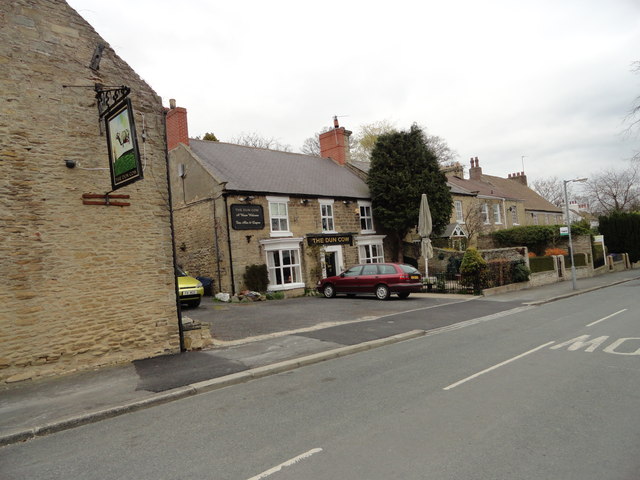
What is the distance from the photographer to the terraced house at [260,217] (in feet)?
67.1

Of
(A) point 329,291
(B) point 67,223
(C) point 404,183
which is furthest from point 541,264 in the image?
(B) point 67,223

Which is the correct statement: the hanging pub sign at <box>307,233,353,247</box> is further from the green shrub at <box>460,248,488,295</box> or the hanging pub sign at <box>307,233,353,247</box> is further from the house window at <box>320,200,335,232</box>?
the green shrub at <box>460,248,488,295</box>

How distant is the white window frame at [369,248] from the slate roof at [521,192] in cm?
2228

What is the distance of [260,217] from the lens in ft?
69.2

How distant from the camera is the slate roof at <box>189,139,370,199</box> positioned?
2175 centimetres

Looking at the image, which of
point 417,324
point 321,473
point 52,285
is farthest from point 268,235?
point 321,473

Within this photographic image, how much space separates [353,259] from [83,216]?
1805cm

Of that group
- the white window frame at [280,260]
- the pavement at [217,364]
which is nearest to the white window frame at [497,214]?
the white window frame at [280,260]

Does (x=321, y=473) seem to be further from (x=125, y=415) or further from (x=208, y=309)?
(x=208, y=309)

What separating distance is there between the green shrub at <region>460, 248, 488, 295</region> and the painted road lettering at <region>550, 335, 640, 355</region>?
10587 millimetres

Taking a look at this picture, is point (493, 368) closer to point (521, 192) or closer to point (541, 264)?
point (541, 264)

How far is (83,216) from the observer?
8.57 meters

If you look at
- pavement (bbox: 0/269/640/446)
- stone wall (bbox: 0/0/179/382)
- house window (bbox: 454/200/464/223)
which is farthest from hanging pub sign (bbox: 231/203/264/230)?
house window (bbox: 454/200/464/223)

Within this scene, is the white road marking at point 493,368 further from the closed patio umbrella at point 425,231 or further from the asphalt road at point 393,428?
the closed patio umbrella at point 425,231
